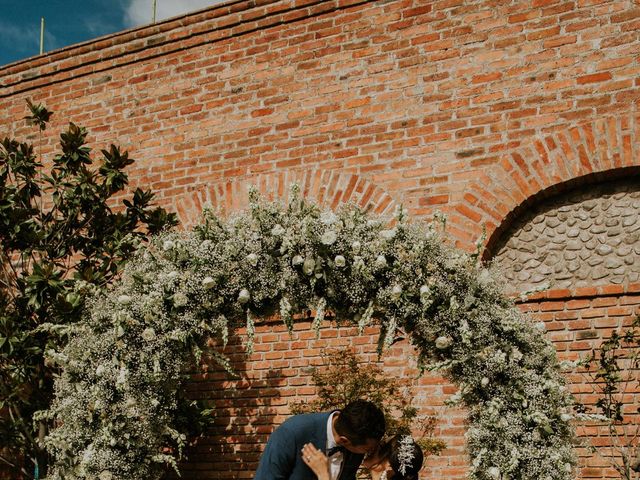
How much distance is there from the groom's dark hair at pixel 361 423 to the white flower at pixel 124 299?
141 cm

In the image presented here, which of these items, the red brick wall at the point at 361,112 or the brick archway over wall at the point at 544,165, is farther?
the red brick wall at the point at 361,112

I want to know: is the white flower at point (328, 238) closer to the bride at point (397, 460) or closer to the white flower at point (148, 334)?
the white flower at point (148, 334)

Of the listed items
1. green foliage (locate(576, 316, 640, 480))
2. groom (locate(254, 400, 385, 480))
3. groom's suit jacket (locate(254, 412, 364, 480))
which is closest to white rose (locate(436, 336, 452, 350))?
groom (locate(254, 400, 385, 480))

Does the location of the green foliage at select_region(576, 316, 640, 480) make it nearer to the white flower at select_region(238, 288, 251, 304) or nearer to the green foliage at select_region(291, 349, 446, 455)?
the green foliage at select_region(291, 349, 446, 455)

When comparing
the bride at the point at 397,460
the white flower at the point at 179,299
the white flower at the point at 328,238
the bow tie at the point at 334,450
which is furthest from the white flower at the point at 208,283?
the bride at the point at 397,460

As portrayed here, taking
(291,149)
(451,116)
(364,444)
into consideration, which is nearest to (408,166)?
(451,116)

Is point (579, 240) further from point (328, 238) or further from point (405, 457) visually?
point (328, 238)

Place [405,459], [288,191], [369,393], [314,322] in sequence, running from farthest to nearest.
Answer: [288,191]
[369,393]
[405,459]
[314,322]

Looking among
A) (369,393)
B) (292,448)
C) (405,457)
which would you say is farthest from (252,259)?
(369,393)

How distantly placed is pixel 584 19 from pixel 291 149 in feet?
9.06

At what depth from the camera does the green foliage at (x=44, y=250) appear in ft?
19.4

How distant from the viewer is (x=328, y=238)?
4215mm

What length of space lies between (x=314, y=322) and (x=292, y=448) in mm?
678

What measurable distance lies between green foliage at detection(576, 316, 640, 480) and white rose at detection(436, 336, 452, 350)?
1.72 metres
